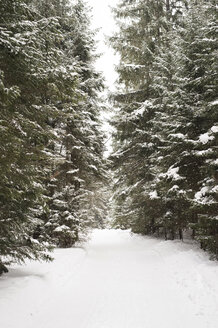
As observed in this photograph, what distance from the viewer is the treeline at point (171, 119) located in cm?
891

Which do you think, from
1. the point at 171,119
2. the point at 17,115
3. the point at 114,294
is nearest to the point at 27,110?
the point at 17,115

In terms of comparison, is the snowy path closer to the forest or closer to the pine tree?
the forest

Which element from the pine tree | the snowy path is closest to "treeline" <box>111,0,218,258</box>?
the snowy path

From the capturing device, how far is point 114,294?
6.90 meters

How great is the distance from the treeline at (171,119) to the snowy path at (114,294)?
Result: 1693mm

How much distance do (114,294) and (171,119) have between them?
7571 millimetres

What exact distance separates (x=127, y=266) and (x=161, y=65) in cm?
1000

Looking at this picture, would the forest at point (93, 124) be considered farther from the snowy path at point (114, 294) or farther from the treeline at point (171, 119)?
the snowy path at point (114, 294)

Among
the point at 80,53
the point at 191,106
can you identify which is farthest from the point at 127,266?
the point at 80,53

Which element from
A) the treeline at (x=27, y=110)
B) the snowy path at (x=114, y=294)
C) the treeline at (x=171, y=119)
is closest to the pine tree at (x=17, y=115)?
the treeline at (x=27, y=110)

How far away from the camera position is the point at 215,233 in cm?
862

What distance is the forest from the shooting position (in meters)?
5.48

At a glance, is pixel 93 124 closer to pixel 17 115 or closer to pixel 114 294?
pixel 17 115

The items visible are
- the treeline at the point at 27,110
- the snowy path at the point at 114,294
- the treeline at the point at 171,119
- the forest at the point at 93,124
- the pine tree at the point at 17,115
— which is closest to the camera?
the pine tree at the point at 17,115
